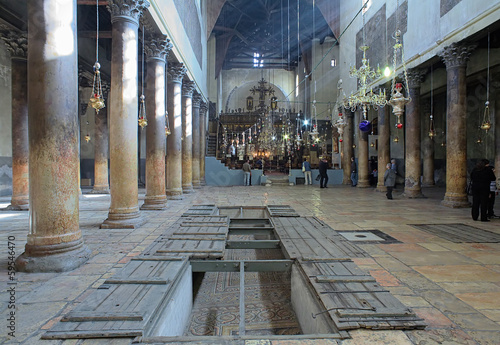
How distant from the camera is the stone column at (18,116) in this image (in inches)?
344

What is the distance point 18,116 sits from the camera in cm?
878

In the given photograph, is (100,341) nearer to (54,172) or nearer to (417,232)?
(54,172)

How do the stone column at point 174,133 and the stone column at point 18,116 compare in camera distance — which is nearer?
the stone column at point 18,116

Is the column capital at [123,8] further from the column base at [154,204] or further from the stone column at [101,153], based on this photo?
the stone column at [101,153]

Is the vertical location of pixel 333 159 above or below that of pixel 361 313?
above

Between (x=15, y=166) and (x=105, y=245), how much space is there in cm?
579

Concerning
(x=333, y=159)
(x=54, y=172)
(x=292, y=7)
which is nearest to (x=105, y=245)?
(x=54, y=172)

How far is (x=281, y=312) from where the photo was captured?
4.05 metres

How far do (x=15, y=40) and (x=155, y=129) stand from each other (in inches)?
180

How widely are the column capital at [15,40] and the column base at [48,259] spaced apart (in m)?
7.49

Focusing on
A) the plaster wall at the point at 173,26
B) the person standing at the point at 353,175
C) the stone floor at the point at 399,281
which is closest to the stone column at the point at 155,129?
the plaster wall at the point at 173,26

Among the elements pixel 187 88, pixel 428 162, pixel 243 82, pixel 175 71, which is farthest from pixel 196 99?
pixel 243 82

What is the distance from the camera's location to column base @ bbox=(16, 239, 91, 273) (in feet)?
12.4

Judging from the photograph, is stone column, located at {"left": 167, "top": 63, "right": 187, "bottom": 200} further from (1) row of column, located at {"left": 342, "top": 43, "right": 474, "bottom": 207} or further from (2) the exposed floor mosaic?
(1) row of column, located at {"left": 342, "top": 43, "right": 474, "bottom": 207}
